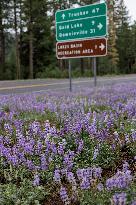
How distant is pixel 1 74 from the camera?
56.6 m

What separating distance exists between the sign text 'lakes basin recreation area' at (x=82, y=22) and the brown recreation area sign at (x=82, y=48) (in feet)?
0.84

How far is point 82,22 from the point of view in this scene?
1689 cm

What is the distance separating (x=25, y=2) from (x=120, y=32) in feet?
126

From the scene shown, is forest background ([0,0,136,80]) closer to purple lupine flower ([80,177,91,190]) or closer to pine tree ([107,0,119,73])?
pine tree ([107,0,119,73])

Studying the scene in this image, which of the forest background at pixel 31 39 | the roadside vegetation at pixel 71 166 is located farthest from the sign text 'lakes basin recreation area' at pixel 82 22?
the forest background at pixel 31 39

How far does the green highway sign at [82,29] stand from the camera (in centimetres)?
1627

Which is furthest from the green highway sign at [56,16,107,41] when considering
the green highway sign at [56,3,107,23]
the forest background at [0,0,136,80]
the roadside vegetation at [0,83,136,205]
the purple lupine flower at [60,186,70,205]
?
the forest background at [0,0,136,80]

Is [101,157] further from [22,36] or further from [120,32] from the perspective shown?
[120,32]

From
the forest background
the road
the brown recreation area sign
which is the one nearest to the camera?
the brown recreation area sign

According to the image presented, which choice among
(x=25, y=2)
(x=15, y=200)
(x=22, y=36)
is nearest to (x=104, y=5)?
(x=15, y=200)

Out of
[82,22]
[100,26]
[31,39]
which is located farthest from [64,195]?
[31,39]

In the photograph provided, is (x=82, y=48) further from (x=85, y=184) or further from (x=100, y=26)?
(x=85, y=184)

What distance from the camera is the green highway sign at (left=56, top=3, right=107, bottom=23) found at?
53.4 ft

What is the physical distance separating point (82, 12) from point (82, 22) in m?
0.38
